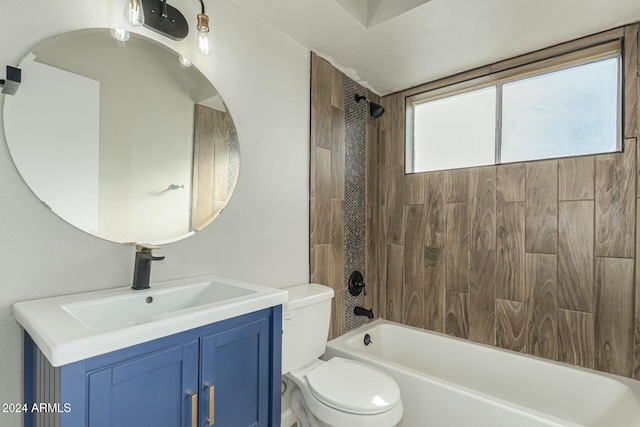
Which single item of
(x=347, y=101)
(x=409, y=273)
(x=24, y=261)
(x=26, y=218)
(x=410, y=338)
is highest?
(x=347, y=101)

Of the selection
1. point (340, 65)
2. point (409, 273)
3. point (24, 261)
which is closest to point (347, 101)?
point (340, 65)

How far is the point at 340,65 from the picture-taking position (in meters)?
2.27

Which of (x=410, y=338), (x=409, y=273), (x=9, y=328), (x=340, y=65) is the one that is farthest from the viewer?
(x=409, y=273)

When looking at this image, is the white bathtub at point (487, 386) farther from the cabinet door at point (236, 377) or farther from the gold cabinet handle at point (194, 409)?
the gold cabinet handle at point (194, 409)

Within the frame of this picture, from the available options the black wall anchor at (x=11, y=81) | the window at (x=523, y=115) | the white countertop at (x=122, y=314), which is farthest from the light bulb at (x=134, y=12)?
the window at (x=523, y=115)

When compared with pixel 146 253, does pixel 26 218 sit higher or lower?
higher

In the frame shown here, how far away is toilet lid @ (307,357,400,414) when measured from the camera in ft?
4.46

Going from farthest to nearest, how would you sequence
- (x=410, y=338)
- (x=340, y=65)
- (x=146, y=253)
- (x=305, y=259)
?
(x=410, y=338)
(x=340, y=65)
(x=305, y=259)
(x=146, y=253)

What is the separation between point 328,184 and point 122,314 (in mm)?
1448

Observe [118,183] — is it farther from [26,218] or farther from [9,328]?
[9,328]

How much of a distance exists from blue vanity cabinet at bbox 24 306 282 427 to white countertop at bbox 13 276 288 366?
0.04 meters

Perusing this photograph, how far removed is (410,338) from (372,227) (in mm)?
913

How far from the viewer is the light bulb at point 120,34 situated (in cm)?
122

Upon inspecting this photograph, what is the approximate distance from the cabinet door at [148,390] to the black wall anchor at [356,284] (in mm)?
1604
